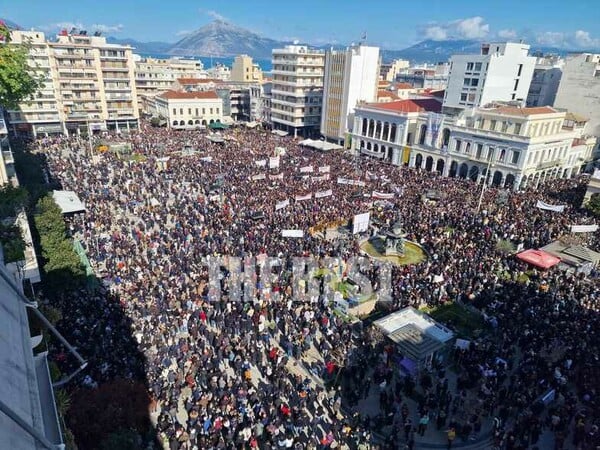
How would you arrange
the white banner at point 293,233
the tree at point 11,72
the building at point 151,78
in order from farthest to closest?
the building at point 151,78
the white banner at point 293,233
the tree at point 11,72

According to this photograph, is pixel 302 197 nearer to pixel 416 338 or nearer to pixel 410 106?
pixel 416 338

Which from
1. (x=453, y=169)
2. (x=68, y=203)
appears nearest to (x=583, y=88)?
(x=453, y=169)

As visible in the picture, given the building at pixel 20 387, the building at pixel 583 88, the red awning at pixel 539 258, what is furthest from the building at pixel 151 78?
the building at pixel 20 387

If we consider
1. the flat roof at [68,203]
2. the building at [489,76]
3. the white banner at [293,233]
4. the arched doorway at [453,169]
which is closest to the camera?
the white banner at [293,233]

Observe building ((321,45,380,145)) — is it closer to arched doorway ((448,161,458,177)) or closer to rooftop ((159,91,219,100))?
arched doorway ((448,161,458,177))

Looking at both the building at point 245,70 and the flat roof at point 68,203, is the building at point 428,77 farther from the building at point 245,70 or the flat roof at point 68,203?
the flat roof at point 68,203

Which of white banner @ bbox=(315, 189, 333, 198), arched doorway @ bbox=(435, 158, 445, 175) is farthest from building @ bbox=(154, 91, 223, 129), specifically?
white banner @ bbox=(315, 189, 333, 198)

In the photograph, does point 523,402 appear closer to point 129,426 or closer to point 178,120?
point 129,426

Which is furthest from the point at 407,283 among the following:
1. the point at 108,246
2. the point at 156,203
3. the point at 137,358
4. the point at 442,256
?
the point at 156,203
